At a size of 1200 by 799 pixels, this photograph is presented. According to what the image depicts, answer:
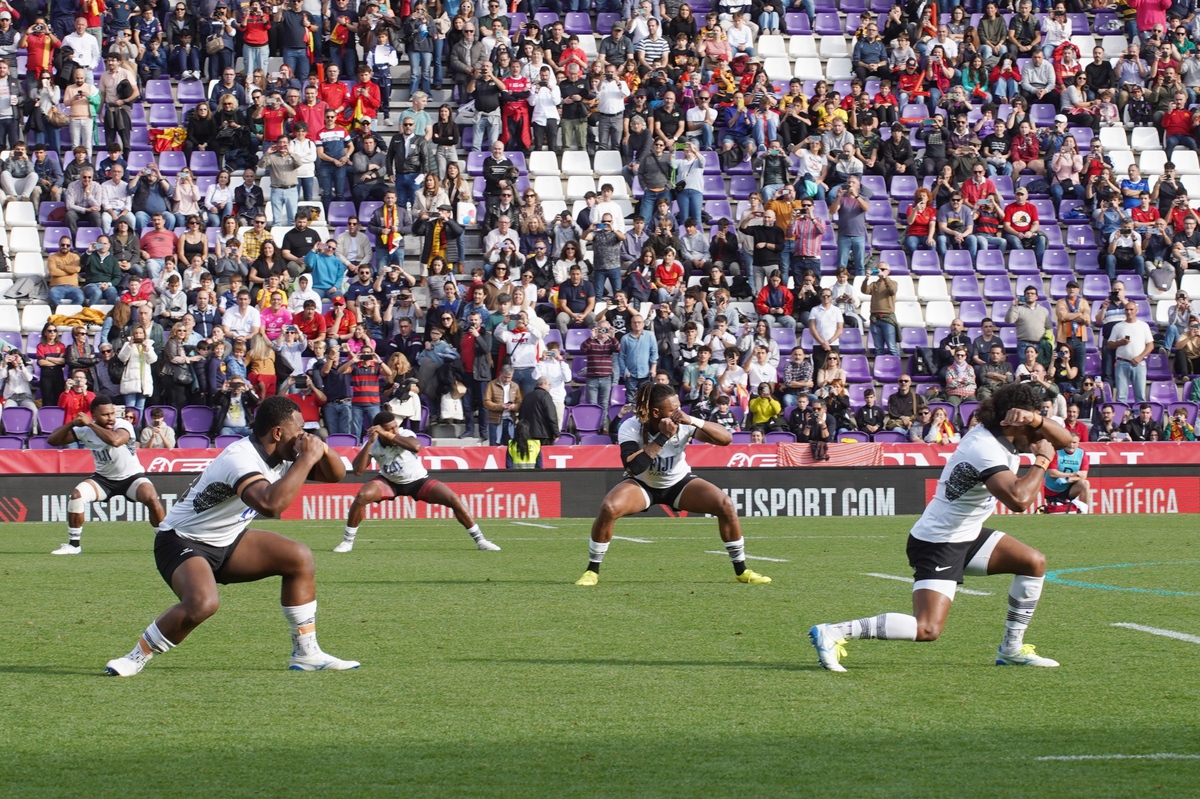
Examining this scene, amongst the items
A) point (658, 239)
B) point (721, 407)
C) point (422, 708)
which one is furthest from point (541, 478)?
point (422, 708)

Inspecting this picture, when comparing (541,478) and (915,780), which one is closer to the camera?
(915,780)

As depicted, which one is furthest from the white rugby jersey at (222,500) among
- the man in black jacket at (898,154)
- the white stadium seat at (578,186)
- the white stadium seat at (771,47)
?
the white stadium seat at (771,47)

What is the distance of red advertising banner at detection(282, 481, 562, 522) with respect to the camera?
2459 cm

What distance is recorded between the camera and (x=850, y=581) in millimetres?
14125

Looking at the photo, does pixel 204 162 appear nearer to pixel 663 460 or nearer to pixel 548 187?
pixel 548 187

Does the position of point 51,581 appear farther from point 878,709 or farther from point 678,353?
point 678,353

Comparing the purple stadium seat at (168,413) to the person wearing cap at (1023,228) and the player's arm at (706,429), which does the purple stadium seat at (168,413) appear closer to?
the player's arm at (706,429)

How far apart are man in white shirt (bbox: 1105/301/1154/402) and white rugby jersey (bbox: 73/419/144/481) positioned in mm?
17338

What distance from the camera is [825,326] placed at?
27438 millimetres

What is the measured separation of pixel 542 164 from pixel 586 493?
8.36 meters

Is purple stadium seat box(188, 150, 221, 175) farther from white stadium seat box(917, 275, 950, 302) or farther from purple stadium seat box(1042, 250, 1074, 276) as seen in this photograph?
purple stadium seat box(1042, 250, 1074, 276)

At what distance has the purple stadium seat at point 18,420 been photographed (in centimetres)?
2484

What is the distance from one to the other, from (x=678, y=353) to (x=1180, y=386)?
31.0ft

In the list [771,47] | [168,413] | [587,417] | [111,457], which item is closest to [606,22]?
[771,47]
